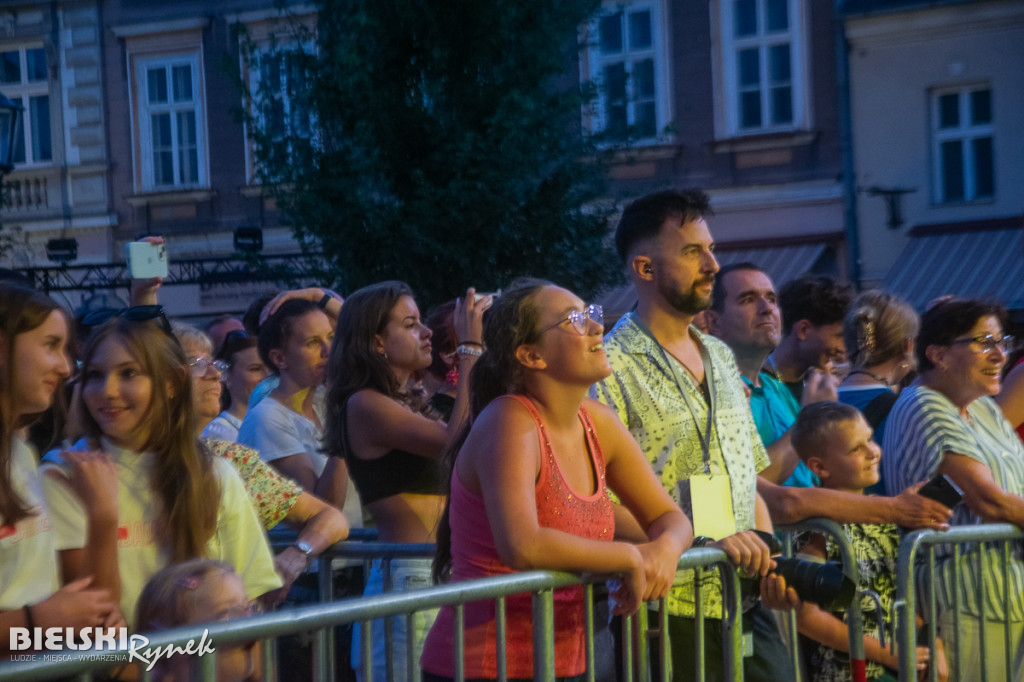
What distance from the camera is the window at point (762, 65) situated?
1617 centimetres

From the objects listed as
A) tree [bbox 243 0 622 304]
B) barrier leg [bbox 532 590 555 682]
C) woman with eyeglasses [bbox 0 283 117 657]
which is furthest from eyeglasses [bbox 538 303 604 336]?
tree [bbox 243 0 622 304]

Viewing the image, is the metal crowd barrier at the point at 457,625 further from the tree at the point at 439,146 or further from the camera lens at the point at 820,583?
the tree at the point at 439,146

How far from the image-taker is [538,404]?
3.03 m

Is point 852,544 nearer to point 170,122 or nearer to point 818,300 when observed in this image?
point 818,300

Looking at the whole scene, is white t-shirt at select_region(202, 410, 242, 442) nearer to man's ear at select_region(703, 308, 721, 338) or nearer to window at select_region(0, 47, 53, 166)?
man's ear at select_region(703, 308, 721, 338)

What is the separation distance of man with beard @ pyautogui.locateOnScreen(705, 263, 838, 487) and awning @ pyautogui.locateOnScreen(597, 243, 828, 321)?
10578mm

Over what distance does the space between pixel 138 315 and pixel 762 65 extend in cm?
1433

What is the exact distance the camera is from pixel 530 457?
2.82 m

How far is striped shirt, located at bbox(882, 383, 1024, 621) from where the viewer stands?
416 cm

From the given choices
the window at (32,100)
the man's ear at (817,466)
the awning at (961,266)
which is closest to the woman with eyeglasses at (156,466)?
the man's ear at (817,466)

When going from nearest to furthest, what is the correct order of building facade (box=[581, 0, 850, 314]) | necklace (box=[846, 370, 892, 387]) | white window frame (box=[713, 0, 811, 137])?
necklace (box=[846, 370, 892, 387]) < building facade (box=[581, 0, 850, 314]) < white window frame (box=[713, 0, 811, 137])

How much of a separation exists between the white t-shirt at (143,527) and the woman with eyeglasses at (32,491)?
5 centimetres

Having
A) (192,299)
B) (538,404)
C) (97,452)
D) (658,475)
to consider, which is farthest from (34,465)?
(192,299)

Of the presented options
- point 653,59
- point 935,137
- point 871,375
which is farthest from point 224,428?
point 653,59
